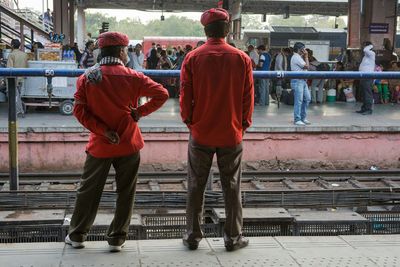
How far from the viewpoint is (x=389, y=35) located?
19.6m

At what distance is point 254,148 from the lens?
10.3 m

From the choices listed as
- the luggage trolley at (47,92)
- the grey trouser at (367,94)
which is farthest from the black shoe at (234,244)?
the grey trouser at (367,94)

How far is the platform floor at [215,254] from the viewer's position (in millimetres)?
4070

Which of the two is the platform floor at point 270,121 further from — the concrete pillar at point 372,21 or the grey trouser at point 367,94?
the concrete pillar at point 372,21

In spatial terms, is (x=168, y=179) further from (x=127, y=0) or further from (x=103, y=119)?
(x=127, y=0)

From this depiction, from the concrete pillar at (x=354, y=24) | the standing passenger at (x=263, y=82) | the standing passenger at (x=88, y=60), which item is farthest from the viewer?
the concrete pillar at (x=354, y=24)

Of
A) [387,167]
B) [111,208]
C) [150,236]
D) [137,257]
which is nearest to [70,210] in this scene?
[111,208]

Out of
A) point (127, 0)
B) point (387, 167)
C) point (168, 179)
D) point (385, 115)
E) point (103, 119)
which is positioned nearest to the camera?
point (103, 119)

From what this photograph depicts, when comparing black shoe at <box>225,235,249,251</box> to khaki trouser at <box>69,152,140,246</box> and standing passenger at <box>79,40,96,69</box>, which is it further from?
standing passenger at <box>79,40,96,69</box>

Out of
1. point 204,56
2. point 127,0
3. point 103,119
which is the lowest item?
point 103,119

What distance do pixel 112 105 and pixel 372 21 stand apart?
1736 cm

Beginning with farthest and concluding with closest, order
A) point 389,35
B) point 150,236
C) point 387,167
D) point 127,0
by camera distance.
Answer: point 127,0 → point 389,35 → point 387,167 → point 150,236

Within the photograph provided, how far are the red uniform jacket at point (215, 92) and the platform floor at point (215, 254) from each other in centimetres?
84

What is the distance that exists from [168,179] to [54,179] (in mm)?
1768
